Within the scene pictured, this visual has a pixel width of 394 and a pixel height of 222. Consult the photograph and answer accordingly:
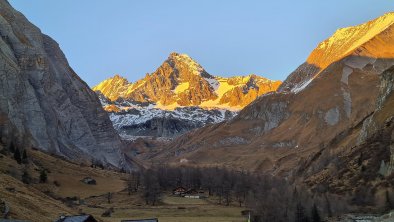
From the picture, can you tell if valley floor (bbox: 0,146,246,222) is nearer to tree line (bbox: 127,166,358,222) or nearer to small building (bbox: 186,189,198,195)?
tree line (bbox: 127,166,358,222)

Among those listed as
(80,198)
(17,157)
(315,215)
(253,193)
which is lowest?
(315,215)

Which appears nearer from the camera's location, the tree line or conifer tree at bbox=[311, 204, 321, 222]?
conifer tree at bbox=[311, 204, 321, 222]

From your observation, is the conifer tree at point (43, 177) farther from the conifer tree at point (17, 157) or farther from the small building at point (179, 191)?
the small building at point (179, 191)

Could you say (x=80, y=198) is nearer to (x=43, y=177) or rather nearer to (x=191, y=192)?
(x=43, y=177)

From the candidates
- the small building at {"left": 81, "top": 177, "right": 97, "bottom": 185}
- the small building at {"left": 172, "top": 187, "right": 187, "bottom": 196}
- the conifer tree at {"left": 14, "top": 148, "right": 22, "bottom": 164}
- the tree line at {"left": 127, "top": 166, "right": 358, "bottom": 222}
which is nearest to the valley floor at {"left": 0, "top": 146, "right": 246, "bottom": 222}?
the conifer tree at {"left": 14, "top": 148, "right": 22, "bottom": 164}

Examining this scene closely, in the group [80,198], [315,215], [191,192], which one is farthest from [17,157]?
[315,215]

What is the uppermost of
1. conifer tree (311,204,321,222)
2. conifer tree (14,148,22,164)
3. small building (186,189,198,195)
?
conifer tree (14,148,22,164)

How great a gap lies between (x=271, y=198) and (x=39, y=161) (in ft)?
275

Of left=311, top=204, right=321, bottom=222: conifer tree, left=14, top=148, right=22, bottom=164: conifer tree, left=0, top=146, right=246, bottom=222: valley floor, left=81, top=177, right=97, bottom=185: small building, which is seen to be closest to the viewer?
left=0, top=146, right=246, bottom=222: valley floor

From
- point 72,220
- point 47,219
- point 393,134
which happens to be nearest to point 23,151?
point 47,219

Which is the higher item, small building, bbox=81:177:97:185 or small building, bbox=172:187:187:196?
small building, bbox=81:177:97:185

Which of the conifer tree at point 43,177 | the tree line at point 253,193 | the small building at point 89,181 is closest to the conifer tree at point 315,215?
the tree line at point 253,193

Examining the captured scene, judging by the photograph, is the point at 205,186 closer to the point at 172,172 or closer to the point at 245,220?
the point at 172,172

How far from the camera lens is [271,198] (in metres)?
130
